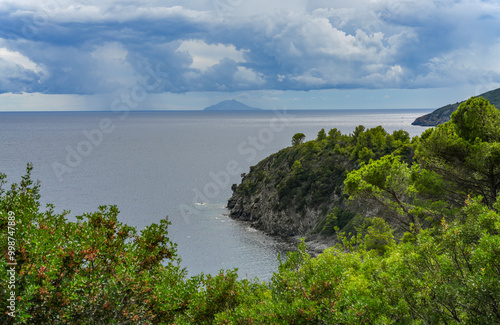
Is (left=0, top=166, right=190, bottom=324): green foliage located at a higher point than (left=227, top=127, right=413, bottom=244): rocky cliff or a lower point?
higher

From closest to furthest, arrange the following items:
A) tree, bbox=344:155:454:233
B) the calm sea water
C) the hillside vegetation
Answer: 1. the hillside vegetation
2. tree, bbox=344:155:454:233
3. the calm sea water

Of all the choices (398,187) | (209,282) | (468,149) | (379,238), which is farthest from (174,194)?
(209,282)

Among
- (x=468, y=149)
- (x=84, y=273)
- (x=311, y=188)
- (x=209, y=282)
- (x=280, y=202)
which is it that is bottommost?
(x=280, y=202)

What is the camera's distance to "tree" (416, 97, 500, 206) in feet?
69.2

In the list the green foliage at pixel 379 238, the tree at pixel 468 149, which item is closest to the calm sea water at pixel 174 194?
the green foliage at pixel 379 238

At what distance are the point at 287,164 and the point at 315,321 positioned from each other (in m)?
97.9

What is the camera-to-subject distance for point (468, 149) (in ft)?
71.4

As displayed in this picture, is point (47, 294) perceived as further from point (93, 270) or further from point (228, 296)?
point (228, 296)

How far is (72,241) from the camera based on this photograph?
11820 millimetres

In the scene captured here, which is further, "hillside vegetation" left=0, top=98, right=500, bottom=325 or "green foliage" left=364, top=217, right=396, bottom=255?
"green foliage" left=364, top=217, right=396, bottom=255

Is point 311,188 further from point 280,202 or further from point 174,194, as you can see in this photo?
point 174,194

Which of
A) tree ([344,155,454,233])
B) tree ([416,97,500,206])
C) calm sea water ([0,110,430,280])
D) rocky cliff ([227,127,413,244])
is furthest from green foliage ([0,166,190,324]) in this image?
rocky cliff ([227,127,413,244])

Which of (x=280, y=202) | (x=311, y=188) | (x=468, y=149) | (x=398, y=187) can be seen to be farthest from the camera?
(x=280, y=202)

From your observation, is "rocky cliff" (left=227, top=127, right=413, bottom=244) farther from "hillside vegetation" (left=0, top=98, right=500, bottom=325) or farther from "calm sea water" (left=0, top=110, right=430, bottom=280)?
"hillside vegetation" (left=0, top=98, right=500, bottom=325)
